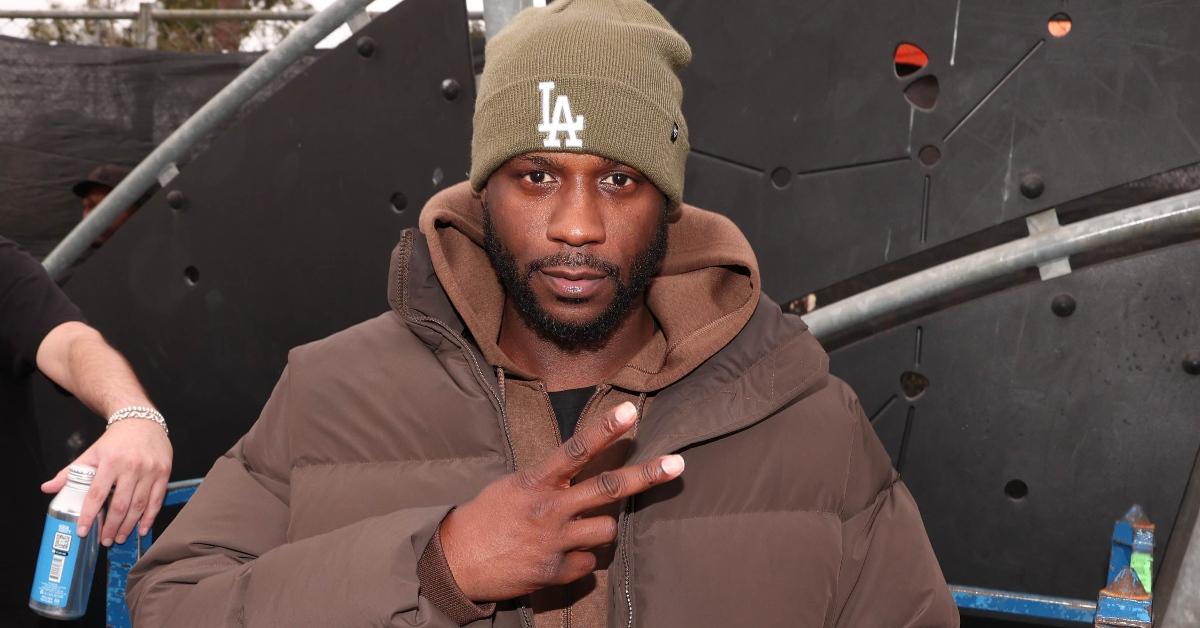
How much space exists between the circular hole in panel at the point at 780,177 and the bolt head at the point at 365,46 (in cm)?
132

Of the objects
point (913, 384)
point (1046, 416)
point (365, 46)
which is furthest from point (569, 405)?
point (365, 46)

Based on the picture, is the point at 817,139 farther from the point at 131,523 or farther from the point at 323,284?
the point at 131,523

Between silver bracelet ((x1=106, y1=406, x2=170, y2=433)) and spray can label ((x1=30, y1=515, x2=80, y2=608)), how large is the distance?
292 millimetres

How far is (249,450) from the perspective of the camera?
218cm

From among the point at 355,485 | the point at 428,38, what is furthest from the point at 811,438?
the point at 428,38

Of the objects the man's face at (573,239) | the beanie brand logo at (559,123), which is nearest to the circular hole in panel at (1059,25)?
the man's face at (573,239)

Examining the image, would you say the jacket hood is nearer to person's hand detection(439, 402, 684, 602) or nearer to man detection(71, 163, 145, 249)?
person's hand detection(439, 402, 684, 602)

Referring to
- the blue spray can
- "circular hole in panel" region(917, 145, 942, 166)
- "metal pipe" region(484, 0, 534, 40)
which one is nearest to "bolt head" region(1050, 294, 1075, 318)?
"circular hole in panel" region(917, 145, 942, 166)

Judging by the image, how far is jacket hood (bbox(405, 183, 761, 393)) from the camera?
7.21 ft

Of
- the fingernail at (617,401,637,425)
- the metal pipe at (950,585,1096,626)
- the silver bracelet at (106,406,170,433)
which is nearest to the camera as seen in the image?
the fingernail at (617,401,637,425)

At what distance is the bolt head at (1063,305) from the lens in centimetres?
321

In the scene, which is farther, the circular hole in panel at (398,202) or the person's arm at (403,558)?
the circular hole in panel at (398,202)

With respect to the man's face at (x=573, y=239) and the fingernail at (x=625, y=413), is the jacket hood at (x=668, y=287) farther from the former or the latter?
the fingernail at (x=625, y=413)

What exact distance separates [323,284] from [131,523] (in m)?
1.60
